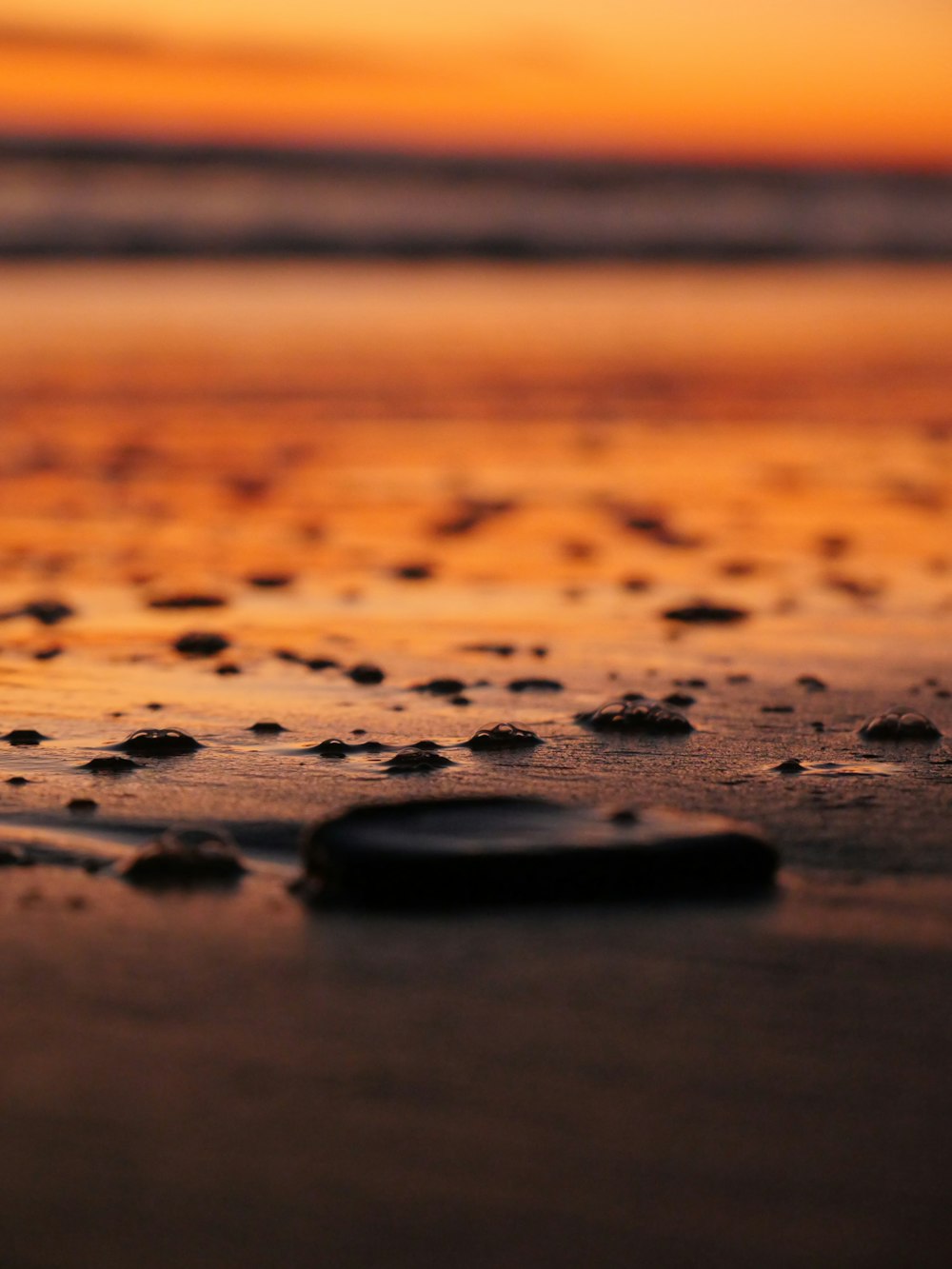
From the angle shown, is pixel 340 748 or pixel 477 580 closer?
pixel 340 748

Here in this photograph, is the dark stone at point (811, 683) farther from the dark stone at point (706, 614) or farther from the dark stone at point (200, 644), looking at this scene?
the dark stone at point (200, 644)

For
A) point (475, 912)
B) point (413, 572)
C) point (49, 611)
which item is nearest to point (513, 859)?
point (475, 912)

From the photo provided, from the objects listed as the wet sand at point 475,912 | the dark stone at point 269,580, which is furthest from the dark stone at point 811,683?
the dark stone at point 269,580

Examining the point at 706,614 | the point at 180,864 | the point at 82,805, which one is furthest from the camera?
the point at 706,614

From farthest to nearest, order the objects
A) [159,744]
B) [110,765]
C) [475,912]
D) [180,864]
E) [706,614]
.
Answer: [706,614]
[159,744]
[110,765]
[180,864]
[475,912]

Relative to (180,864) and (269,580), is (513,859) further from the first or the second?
(269,580)

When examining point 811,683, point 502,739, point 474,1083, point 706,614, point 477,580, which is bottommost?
point 474,1083

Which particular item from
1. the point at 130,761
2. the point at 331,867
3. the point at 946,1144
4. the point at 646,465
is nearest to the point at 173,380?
the point at 646,465
